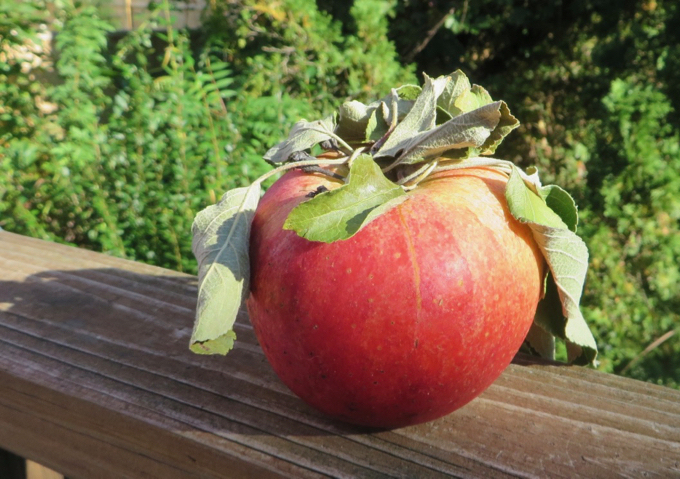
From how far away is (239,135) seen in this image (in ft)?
8.34

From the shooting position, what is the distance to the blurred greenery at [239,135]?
246cm

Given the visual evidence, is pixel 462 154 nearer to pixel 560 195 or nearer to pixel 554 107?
pixel 560 195

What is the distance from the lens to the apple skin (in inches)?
29.0

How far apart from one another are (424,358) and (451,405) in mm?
135

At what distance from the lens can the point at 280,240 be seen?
796 mm

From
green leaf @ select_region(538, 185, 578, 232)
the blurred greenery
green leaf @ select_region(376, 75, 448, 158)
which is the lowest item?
the blurred greenery

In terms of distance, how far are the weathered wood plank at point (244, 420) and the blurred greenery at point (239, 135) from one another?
4.27ft

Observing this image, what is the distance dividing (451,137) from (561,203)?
0.24m

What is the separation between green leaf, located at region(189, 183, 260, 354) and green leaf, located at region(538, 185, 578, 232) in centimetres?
43

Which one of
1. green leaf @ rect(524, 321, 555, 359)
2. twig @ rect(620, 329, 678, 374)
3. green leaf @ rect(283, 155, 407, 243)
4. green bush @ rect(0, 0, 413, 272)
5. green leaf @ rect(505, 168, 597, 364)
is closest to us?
green leaf @ rect(283, 155, 407, 243)

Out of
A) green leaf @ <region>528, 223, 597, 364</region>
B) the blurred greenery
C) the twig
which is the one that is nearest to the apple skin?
green leaf @ <region>528, 223, 597, 364</region>

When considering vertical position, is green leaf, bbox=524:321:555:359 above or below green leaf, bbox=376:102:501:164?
below

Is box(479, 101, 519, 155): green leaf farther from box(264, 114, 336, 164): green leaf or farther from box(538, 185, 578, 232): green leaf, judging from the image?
box(264, 114, 336, 164): green leaf

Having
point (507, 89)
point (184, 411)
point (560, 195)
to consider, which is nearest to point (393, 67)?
point (507, 89)
